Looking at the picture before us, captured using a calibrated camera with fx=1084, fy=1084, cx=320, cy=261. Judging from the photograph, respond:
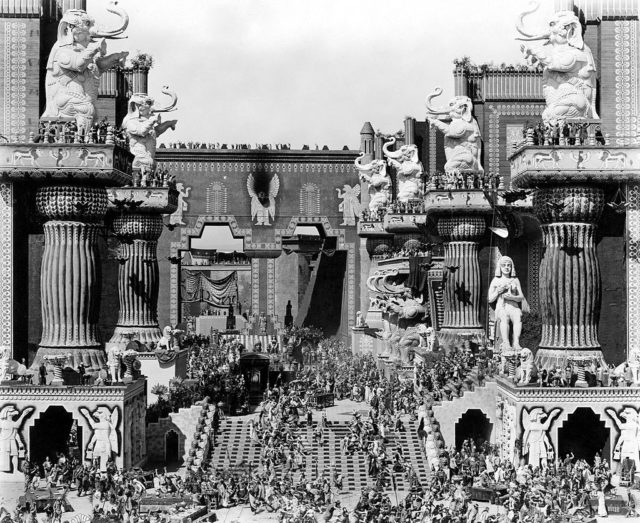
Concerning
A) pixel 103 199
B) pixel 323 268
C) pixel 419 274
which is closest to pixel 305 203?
pixel 323 268

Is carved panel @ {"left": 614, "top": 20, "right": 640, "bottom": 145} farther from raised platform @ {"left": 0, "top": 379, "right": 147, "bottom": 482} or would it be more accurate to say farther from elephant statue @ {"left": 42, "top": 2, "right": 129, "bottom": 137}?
raised platform @ {"left": 0, "top": 379, "right": 147, "bottom": 482}

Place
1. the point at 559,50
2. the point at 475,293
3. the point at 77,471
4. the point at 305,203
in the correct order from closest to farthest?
the point at 77,471 < the point at 559,50 < the point at 475,293 < the point at 305,203

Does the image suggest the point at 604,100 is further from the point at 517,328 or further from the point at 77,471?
the point at 77,471

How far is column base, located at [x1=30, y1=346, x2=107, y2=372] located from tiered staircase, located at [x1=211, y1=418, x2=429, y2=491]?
435cm

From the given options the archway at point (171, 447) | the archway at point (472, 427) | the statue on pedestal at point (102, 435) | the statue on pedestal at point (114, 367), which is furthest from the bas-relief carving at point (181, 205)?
the statue on pedestal at point (102, 435)

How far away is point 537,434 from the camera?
29344 millimetres

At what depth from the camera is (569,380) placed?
29.9 meters

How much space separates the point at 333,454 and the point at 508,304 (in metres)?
7.02

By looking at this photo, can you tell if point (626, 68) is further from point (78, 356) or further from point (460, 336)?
point (78, 356)

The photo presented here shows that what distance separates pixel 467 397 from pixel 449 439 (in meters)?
1.39

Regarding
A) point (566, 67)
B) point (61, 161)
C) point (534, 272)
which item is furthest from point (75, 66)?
point (534, 272)

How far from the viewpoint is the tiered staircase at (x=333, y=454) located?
29906 mm

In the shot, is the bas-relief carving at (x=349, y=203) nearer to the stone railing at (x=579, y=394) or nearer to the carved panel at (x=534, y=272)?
the carved panel at (x=534, y=272)

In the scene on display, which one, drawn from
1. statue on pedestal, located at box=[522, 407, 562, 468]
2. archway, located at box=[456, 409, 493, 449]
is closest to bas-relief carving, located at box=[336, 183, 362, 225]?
archway, located at box=[456, 409, 493, 449]
